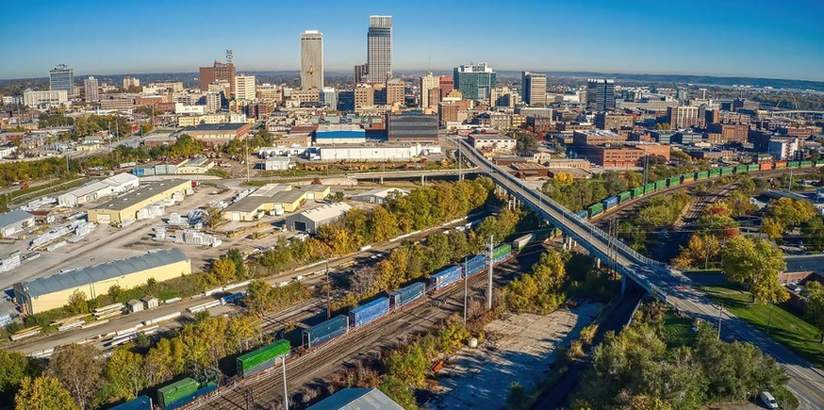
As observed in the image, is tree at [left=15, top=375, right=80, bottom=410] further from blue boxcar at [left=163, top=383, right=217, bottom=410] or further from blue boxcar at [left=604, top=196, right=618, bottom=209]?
blue boxcar at [left=604, top=196, right=618, bottom=209]

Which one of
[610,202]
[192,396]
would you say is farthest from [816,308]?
[610,202]

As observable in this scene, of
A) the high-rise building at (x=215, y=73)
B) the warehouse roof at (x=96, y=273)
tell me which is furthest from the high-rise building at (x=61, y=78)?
the warehouse roof at (x=96, y=273)

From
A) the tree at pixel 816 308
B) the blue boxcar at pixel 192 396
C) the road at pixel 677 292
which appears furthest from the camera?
the tree at pixel 816 308

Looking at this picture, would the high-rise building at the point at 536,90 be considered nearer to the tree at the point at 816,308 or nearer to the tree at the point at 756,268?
the tree at the point at 756,268

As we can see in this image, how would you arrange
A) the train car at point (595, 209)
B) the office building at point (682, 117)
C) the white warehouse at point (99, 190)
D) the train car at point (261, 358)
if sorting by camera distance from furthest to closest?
the office building at point (682, 117) < the white warehouse at point (99, 190) < the train car at point (595, 209) < the train car at point (261, 358)

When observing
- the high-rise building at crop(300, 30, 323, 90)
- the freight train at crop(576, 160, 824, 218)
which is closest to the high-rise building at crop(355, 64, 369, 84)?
the high-rise building at crop(300, 30, 323, 90)
